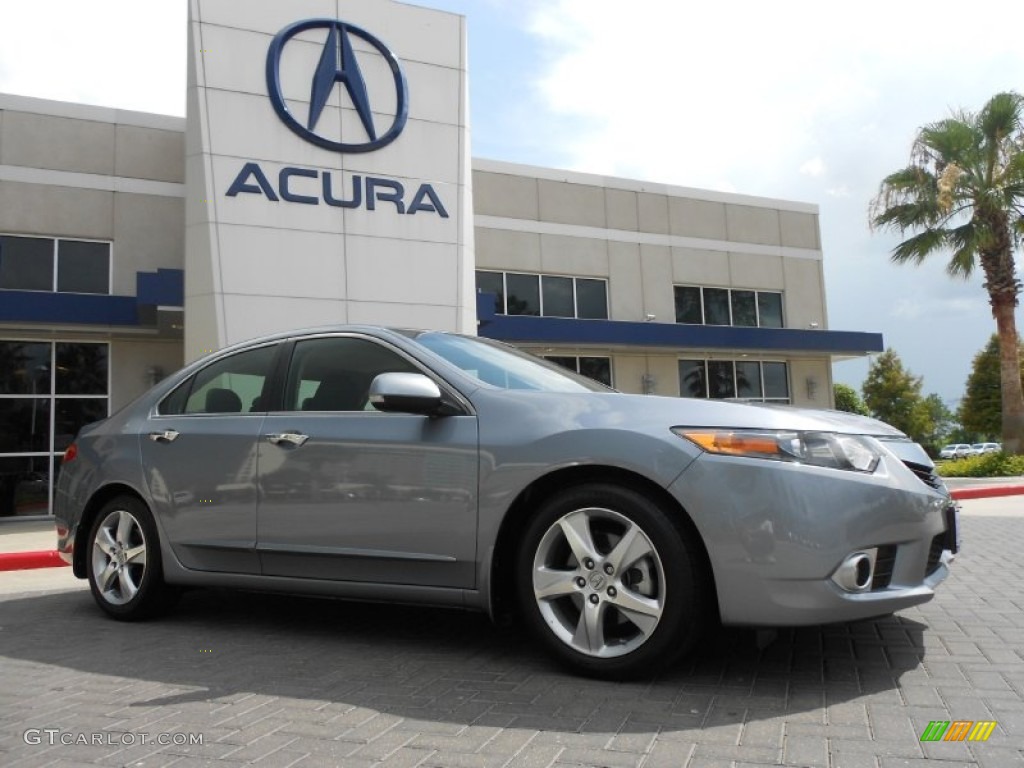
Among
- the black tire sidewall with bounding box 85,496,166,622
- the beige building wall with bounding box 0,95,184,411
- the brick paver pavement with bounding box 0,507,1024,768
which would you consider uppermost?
the beige building wall with bounding box 0,95,184,411

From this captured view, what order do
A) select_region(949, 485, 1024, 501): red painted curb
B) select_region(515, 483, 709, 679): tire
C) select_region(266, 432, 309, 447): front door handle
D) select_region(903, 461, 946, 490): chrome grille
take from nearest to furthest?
1. select_region(515, 483, 709, 679): tire
2. select_region(903, 461, 946, 490): chrome grille
3. select_region(266, 432, 309, 447): front door handle
4. select_region(949, 485, 1024, 501): red painted curb

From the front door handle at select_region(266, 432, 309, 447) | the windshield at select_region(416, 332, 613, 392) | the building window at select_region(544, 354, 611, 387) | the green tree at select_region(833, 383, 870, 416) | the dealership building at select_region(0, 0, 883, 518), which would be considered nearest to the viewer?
the windshield at select_region(416, 332, 613, 392)

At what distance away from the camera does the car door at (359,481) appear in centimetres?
359

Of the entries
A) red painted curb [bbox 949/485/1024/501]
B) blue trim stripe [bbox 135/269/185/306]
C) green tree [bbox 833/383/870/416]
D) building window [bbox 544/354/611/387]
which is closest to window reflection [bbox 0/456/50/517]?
blue trim stripe [bbox 135/269/185/306]

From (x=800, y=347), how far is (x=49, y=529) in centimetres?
1634

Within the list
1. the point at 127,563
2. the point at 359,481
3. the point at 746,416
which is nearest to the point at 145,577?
the point at 127,563

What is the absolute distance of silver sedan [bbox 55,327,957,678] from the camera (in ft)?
10.0

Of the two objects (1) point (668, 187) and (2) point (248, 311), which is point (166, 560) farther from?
(1) point (668, 187)

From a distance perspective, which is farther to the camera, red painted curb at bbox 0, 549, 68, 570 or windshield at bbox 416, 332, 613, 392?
red painted curb at bbox 0, 549, 68, 570

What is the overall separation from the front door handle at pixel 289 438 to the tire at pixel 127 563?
3.38ft

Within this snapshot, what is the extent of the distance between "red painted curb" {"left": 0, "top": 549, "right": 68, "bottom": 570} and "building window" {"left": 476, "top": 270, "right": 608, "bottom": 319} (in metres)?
11.5

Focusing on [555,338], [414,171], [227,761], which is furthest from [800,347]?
[227,761]

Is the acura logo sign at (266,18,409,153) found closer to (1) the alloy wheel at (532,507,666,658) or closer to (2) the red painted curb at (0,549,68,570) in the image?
(2) the red painted curb at (0,549,68,570)

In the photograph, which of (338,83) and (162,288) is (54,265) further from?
(338,83)
